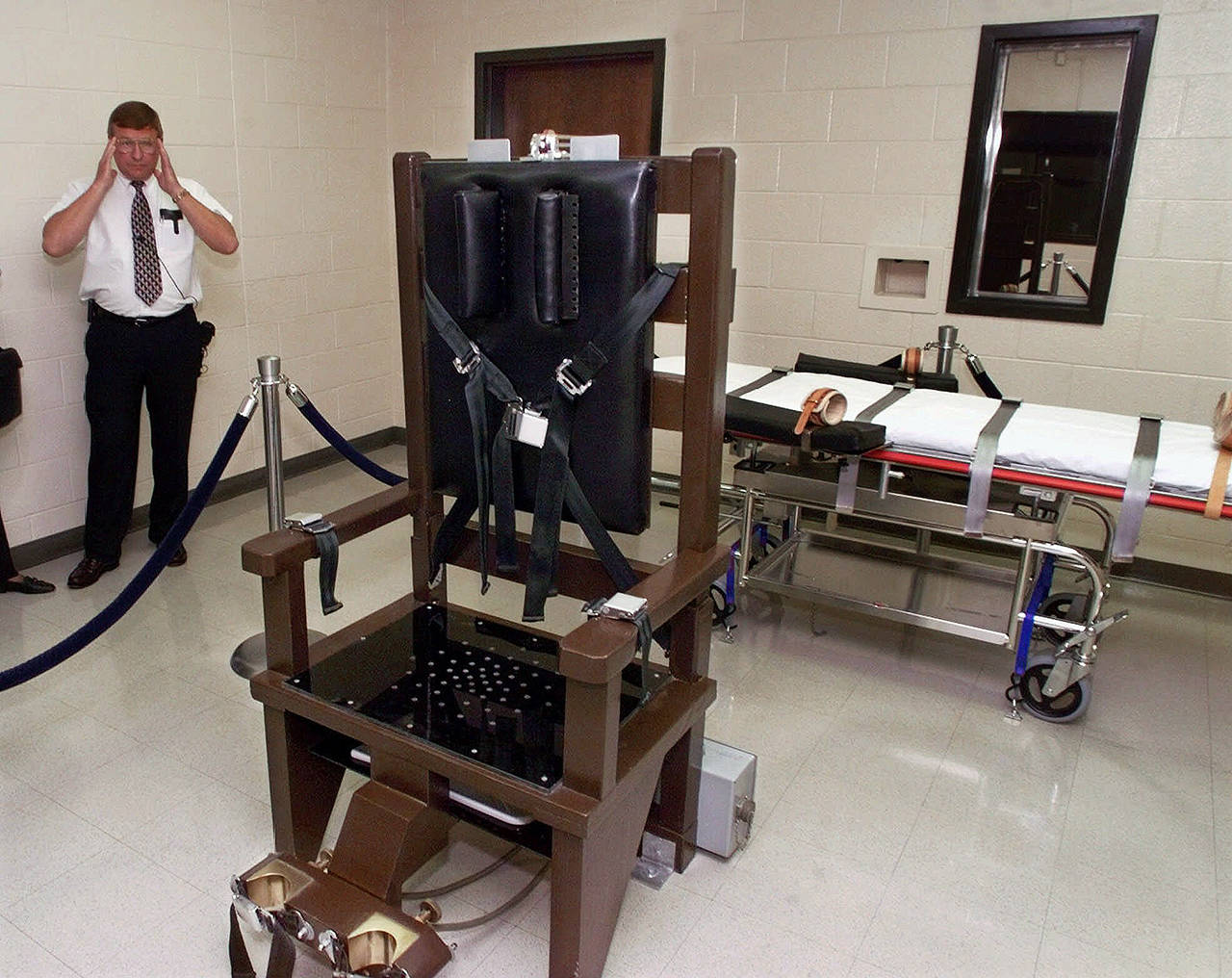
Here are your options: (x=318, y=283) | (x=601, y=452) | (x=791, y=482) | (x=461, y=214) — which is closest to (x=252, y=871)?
(x=601, y=452)

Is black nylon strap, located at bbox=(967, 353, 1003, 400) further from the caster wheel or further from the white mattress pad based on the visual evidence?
the caster wheel

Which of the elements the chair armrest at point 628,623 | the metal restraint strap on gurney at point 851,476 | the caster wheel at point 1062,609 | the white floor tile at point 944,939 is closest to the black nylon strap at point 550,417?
the chair armrest at point 628,623

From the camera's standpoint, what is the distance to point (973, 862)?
215cm

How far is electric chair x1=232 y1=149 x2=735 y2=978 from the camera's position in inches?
63.9

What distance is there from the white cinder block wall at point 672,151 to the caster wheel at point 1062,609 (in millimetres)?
878

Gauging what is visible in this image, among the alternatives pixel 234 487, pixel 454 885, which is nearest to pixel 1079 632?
pixel 454 885

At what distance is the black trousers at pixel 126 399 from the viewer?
3.49 m

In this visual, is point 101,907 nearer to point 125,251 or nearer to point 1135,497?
point 125,251

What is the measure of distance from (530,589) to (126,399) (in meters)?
2.44

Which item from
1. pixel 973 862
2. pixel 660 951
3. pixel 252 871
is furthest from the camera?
pixel 973 862

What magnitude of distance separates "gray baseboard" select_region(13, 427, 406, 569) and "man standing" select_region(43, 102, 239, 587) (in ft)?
0.74

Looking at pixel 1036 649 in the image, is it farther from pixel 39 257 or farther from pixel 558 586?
pixel 39 257

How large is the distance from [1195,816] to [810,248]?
8.61 feet

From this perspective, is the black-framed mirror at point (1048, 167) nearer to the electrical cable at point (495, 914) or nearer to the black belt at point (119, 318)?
the electrical cable at point (495, 914)
